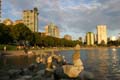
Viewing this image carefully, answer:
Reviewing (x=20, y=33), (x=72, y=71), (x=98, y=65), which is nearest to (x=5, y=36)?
(x=20, y=33)

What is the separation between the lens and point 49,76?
3038cm

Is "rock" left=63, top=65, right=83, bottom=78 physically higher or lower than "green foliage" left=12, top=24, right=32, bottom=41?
lower

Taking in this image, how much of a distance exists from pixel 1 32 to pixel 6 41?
9.46 meters

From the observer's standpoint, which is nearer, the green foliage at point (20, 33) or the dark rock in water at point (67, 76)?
the dark rock in water at point (67, 76)

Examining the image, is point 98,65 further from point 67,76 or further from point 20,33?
point 20,33

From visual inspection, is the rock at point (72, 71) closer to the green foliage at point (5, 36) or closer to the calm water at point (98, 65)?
the calm water at point (98, 65)

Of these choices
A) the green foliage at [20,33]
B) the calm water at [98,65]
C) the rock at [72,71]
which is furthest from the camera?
the green foliage at [20,33]

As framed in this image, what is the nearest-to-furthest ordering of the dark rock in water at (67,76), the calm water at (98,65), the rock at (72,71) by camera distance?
the dark rock in water at (67,76)
the rock at (72,71)
the calm water at (98,65)

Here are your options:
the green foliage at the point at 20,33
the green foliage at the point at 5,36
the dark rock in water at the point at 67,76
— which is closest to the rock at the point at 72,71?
the dark rock in water at the point at 67,76

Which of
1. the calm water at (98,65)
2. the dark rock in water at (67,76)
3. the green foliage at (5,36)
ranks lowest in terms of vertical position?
the calm water at (98,65)

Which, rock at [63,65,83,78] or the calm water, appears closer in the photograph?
rock at [63,65,83,78]

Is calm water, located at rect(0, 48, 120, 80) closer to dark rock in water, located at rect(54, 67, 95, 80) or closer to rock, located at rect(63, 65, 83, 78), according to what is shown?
dark rock in water, located at rect(54, 67, 95, 80)

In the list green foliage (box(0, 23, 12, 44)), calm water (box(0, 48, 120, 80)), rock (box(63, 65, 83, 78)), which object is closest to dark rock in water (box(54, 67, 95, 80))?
rock (box(63, 65, 83, 78))

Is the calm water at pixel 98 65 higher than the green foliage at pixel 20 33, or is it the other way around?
the green foliage at pixel 20 33
